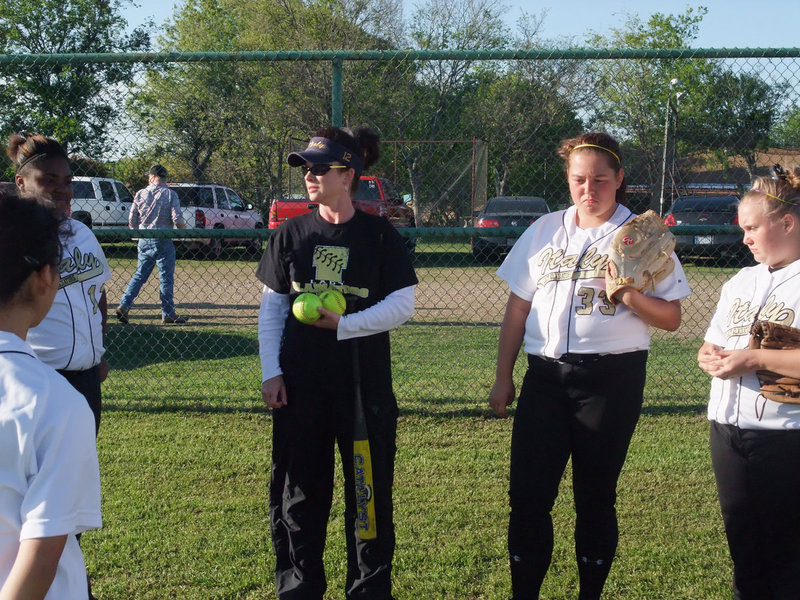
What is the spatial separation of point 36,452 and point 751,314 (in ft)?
→ 7.81

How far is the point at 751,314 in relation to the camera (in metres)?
2.86

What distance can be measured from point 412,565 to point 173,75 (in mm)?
3812

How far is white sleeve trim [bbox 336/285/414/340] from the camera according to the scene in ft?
10.2

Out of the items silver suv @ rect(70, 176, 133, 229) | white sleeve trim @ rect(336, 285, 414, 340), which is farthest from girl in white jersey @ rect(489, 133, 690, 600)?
silver suv @ rect(70, 176, 133, 229)

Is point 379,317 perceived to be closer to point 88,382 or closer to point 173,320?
point 88,382

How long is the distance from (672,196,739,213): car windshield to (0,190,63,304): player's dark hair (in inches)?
187

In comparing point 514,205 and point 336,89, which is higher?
point 336,89

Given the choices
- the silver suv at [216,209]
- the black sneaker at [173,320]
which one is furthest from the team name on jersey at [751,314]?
the black sneaker at [173,320]

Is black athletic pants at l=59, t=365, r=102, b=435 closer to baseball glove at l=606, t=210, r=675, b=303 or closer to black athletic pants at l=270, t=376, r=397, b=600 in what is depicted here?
black athletic pants at l=270, t=376, r=397, b=600

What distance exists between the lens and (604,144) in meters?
3.12

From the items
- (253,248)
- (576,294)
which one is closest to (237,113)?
(253,248)

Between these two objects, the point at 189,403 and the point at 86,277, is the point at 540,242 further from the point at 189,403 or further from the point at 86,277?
the point at 189,403

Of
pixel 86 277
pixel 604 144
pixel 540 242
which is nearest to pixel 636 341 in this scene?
pixel 540 242

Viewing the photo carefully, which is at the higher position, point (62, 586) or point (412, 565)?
point (62, 586)
